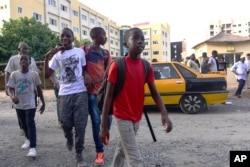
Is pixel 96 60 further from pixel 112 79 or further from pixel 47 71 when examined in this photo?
pixel 112 79

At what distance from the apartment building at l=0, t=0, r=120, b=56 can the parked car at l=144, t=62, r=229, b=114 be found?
44153 mm

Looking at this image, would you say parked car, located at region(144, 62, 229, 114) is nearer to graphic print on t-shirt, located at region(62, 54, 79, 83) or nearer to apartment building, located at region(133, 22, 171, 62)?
graphic print on t-shirt, located at region(62, 54, 79, 83)

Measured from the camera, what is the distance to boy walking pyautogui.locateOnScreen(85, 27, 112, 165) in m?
4.67

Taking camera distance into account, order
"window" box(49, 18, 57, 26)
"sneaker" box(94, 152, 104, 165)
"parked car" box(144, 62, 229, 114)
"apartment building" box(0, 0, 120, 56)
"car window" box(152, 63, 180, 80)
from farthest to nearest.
A: "window" box(49, 18, 57, 26) < "apartment building" box(0, 0, 120, 56) < "car window" box(152, 63, 180, 80) < "parked car" box(144, 62, 229, 114) < "sneaker" box(94, 152, 104, 165)

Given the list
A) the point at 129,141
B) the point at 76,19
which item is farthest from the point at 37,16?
the point at 129,141

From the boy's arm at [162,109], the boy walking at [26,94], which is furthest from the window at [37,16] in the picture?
the boy's arm at [162,109]

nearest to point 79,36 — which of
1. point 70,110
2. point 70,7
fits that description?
point 70,7

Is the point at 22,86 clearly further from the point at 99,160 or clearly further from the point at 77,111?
the point at 99,160

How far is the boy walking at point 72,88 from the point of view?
4504 mm

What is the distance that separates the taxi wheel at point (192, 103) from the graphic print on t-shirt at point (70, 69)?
5.57 m

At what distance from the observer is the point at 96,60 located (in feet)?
15.6

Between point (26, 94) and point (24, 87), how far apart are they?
113 mm

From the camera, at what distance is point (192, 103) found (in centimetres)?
954

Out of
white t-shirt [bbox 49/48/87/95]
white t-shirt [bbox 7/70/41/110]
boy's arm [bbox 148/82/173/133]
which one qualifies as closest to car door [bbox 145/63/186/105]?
white t-shirt [bbox 7/70/41/110]
